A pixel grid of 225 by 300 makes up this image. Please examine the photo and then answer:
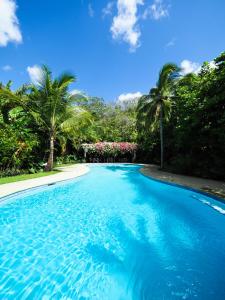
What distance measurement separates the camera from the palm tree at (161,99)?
15234mm

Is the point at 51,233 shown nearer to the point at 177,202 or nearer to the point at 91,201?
the point at 91,201

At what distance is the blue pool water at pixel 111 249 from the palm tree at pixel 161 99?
31.8 feet

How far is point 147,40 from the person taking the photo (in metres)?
12.9

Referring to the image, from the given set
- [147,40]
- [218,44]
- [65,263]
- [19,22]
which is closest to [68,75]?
[19,22]

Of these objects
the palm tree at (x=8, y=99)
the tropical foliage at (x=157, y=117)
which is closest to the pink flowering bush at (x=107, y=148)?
the tropical foliage at (x=157, y=117)

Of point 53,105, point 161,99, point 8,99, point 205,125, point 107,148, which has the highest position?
point 161,99

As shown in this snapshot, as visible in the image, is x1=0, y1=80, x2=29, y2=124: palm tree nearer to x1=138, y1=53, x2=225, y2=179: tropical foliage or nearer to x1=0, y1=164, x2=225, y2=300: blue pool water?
x1=0, y1=164, x2=225, y2=300: blue pool water

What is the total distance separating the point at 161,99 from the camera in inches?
614

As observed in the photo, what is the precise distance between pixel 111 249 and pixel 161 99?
1380cm

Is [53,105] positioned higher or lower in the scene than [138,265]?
higher

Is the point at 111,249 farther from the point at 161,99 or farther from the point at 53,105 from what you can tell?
the point at 161,99

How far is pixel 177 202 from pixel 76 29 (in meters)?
11.2

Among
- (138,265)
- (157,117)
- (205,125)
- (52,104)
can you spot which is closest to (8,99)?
(52,104)

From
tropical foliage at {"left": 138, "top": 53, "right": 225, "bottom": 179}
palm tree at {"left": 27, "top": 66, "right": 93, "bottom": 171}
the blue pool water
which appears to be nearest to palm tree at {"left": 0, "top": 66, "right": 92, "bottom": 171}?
palm tree at {"left": 27, "top": 66, "right": 93, "bottom": 171}
